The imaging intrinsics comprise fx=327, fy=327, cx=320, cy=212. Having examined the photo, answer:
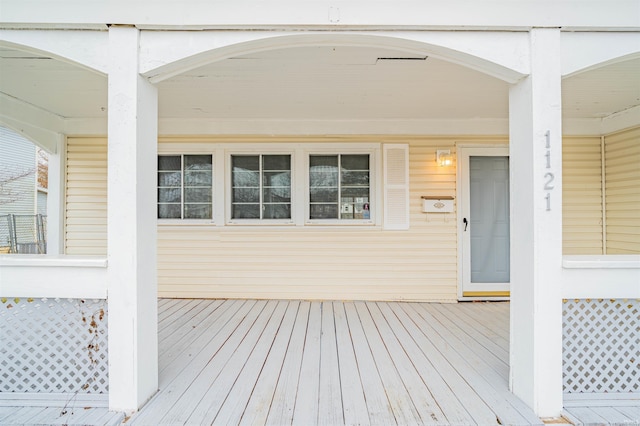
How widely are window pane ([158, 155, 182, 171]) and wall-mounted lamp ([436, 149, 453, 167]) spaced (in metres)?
3.62

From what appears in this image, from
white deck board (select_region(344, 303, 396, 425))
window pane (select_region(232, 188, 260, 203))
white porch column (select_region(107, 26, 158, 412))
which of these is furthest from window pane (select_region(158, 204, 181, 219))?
white deck board (select_region(344, 303, 396, 425))

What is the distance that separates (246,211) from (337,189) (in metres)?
1.32

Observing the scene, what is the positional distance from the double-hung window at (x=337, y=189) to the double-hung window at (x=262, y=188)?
1.20 ft

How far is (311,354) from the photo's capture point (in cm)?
280

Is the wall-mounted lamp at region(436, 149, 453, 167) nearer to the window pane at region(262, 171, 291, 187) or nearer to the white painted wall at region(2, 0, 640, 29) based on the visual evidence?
the window pane at region(262, 171, 291, 187)

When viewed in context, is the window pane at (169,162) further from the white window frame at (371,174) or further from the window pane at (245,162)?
the white window frame at (371,174)

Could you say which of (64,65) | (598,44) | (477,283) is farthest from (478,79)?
(64,65)

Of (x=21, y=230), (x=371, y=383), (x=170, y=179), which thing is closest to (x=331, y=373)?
(x=371, y=383)

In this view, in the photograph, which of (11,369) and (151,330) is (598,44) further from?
(11,369)

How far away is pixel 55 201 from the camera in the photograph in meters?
4.53

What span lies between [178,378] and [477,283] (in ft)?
12.8

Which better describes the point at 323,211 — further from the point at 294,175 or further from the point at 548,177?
the point at 548,177

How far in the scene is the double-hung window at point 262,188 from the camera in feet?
15.1

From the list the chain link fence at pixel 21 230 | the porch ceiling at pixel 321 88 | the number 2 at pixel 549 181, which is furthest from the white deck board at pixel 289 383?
the chain link fence at pixel 21 230
